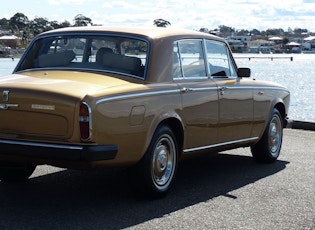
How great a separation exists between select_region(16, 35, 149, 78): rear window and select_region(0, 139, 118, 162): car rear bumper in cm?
113

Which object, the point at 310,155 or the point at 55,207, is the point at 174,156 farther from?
the point at 310,155

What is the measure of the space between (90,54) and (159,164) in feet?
4.52

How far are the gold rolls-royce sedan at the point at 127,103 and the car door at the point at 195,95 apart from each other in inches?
0.5

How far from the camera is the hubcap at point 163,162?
6.66 meters

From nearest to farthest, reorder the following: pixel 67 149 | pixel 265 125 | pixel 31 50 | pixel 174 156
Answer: pixel 67 149
pixel 174 156
pixel 31 50
pixel 265 125

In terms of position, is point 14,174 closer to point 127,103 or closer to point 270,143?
point 127,103

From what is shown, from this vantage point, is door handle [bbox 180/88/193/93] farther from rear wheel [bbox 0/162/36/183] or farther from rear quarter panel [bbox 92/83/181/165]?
rear wheel [bbox 0/162/36/183]

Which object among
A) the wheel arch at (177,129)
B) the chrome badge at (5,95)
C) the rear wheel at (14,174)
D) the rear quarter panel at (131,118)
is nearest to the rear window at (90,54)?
the rear quarter panel at (131,118)

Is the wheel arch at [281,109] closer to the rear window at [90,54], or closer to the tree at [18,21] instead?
the rear window at [90,54]

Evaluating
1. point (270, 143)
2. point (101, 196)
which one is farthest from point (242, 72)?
point (101, 196)

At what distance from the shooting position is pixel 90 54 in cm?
707

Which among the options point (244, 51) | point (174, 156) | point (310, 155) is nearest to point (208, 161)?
point (310, 155)

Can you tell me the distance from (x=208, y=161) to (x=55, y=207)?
11.4ft

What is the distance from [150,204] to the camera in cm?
652
